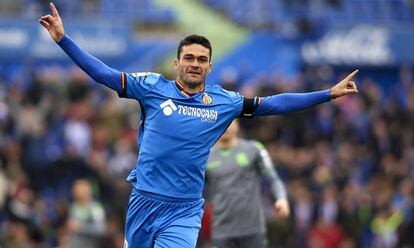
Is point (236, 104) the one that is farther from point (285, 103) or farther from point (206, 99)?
point (285, 103)

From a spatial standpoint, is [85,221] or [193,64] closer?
[193,64]

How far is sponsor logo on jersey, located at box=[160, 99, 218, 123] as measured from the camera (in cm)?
854

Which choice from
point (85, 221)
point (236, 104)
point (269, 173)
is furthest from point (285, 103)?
point (85, 221)

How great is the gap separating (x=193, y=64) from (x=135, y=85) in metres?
0.51

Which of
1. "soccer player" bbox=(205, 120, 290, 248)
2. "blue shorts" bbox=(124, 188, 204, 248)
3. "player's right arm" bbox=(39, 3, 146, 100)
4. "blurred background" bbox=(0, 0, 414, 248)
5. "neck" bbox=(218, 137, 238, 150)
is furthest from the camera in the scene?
"blurred background" bbox=(0, 0, 414, 248)

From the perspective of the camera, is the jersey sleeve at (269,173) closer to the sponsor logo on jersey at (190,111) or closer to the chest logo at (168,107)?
the sponsor logo on jersey at (190,111)

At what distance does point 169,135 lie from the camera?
8.54 m

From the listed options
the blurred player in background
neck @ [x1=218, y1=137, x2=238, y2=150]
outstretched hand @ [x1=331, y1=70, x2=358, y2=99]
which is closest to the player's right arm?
outstretched hand @ [x1=331, y1=70, x2=358, y2=99]

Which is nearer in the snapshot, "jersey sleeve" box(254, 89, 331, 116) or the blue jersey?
the blue jersey

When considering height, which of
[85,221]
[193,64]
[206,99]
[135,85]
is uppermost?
[193,64]

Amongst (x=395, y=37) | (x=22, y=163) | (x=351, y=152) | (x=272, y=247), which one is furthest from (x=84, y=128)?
(x=395, y=37)

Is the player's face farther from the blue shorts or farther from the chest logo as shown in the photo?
the blue shorts

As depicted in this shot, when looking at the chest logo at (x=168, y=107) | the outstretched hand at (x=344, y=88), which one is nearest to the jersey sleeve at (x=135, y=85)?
the chest logo at (x=168, y=107)

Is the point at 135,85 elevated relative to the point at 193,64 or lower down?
lower down
